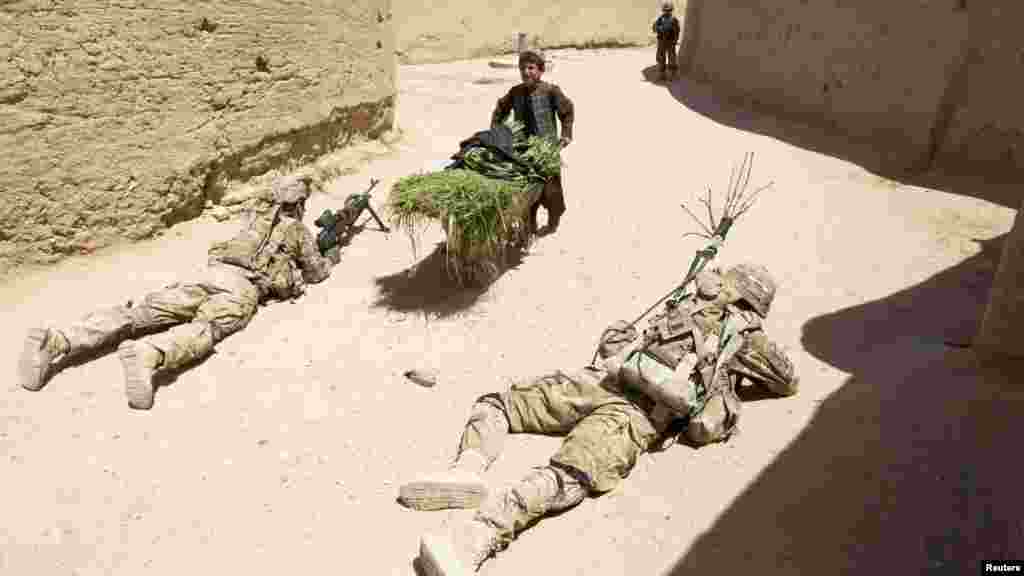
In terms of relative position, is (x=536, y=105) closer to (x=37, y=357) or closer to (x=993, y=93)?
(x=37, y=357)

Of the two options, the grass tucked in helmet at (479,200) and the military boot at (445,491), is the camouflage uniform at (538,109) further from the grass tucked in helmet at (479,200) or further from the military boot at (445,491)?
the military boot at (445,491)

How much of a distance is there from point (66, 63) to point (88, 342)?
190 centimetres

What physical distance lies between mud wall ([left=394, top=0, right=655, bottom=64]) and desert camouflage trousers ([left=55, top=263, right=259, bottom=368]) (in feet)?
29.3

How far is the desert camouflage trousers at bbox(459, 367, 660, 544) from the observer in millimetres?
3230

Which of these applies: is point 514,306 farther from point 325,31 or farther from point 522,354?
point 325,31

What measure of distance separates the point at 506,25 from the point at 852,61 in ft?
23.2

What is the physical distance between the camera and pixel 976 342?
4.10 meters

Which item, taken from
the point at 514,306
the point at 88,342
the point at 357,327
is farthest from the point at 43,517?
the point at 514,306

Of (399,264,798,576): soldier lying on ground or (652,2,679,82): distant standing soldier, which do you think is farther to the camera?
(652,2,679,82): distant standing soldier

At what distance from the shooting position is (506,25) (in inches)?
536

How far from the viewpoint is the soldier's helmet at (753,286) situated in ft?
13.1

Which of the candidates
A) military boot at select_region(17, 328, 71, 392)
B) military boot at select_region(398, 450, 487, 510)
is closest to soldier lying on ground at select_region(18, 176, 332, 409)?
military boot at select_region(17, 328, 71, 392)

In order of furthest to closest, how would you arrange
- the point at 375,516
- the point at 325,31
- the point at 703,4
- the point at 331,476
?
the point at 703,4 → the point at 325,31 → the point at 331,476 → the point at 375,516

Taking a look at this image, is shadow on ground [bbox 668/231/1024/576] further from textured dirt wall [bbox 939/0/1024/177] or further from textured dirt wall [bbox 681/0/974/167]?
textured dirt wall [bbox 681/0/974/167]
